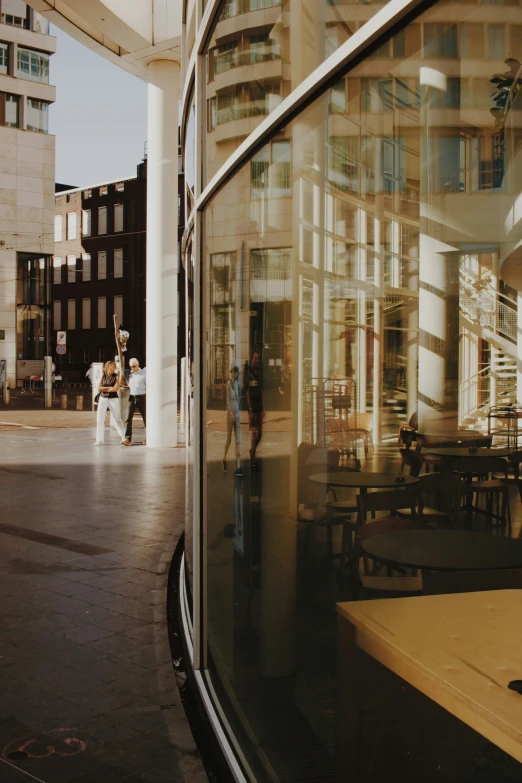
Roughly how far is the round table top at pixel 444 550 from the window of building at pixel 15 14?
44.5 metres

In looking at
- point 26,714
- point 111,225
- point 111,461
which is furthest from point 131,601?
point 111,225

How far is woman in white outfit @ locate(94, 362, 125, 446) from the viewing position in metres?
14.9

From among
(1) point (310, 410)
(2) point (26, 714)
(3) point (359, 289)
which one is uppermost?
(3) point (359, 289)

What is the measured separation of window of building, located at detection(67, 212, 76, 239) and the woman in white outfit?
139ft

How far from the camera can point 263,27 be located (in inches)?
139

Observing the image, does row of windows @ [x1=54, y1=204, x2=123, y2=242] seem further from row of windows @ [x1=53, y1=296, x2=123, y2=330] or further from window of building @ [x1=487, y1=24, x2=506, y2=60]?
window of building @ [x1=487, y1=24, x2=506, y2=60]

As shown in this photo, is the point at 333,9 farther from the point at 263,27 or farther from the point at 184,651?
the point at 184,651

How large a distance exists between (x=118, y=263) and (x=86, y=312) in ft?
14.9

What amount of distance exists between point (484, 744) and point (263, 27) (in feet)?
10.3

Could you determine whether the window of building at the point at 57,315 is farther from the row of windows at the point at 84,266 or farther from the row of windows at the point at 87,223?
the row of windows at the point at 87,223

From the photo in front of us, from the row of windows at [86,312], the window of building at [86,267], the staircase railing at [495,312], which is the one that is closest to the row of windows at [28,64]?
the window of building at [86,267]

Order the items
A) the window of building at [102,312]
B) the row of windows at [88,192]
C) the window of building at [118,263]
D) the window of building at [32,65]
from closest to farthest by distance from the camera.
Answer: the window of building at [32,65], the row of windows at [88,192], the window of building at [118,263], the window of building at [102,312]

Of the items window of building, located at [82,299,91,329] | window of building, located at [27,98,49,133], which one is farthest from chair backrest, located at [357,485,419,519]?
window of building, located at [82,299,91,329]

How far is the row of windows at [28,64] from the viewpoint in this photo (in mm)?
41812
